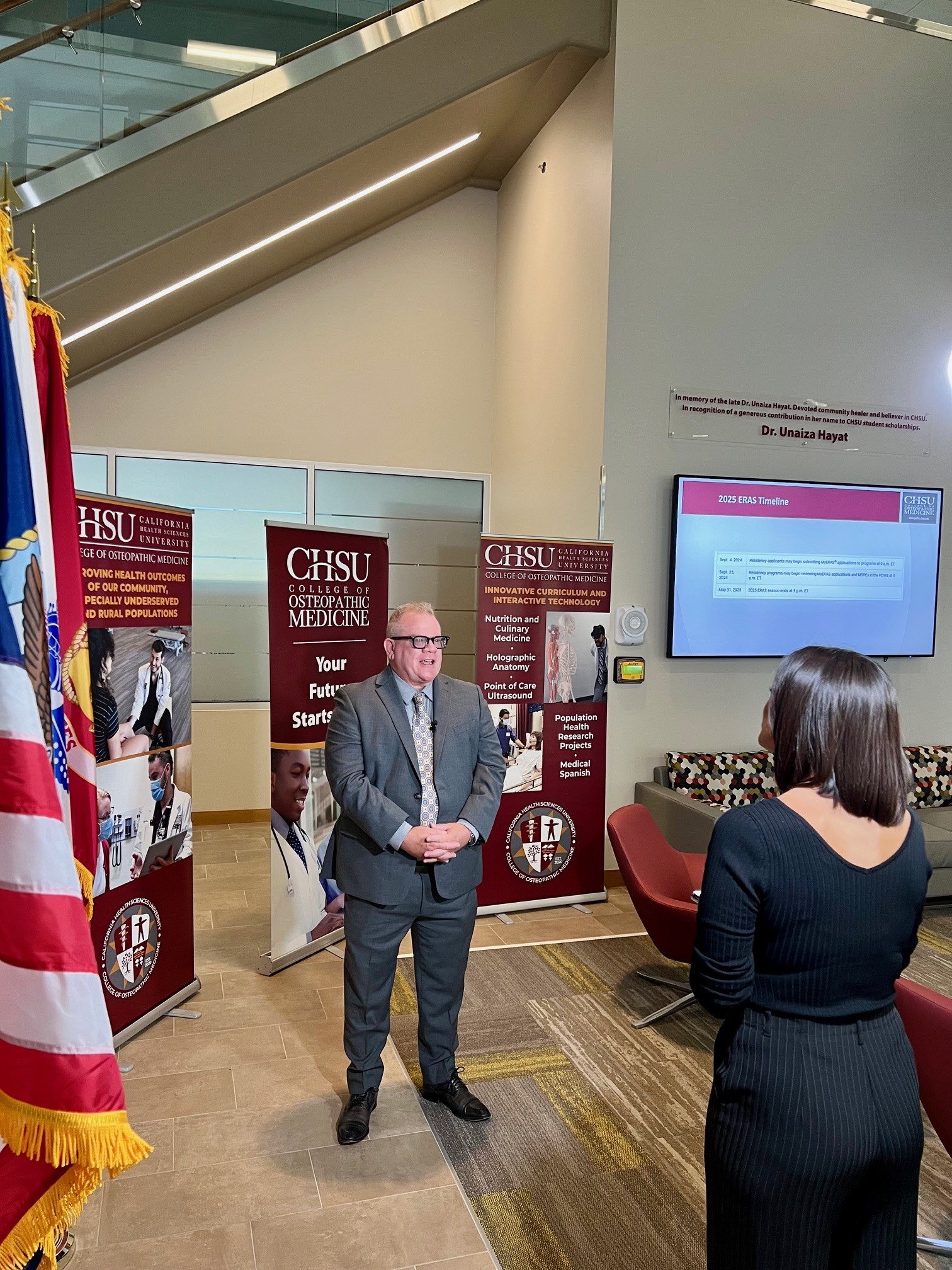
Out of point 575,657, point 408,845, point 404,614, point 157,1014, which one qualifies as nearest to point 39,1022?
point 408,845

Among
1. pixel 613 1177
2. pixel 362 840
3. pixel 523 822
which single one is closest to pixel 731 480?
pixel 523 822

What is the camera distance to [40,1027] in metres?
1.09

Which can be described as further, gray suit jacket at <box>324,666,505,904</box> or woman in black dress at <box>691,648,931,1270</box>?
gray suit jacket at <box>324,666,505,904</box>

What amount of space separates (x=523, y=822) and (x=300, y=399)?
3.92 m

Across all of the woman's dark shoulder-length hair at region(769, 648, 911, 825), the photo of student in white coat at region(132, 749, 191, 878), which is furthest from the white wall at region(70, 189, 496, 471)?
the woman's dark shoulder-length hair at region(769, 648, 911, 825)

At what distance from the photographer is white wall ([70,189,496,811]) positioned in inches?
265

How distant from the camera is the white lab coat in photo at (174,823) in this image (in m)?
3.56

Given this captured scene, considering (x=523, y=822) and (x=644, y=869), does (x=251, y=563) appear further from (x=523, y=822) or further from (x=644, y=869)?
(x=644, y=869)

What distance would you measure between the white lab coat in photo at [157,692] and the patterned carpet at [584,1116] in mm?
1613

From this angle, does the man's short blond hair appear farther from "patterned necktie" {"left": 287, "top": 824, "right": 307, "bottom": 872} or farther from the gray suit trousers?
"patterned necktie" {"left": 287, "top": 824, "right": 307, "bottom": 872}

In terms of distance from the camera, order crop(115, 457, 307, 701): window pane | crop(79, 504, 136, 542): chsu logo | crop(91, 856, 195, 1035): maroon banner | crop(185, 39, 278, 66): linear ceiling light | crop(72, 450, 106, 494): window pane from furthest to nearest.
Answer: crop(115, 457, 307, 701): window pane, crop(72, 450, 106, 494): window pane, crop(185, 39, 278, 66): linear ceiling light, crop(91, 856, 195, 1035): maroon banner, crop(79, 504, 136, 542): chsu logo

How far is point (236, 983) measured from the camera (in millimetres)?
4062

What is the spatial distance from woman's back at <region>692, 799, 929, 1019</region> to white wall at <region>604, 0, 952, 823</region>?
13.0ft

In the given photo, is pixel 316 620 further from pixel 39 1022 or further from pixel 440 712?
pixel 39 1022
